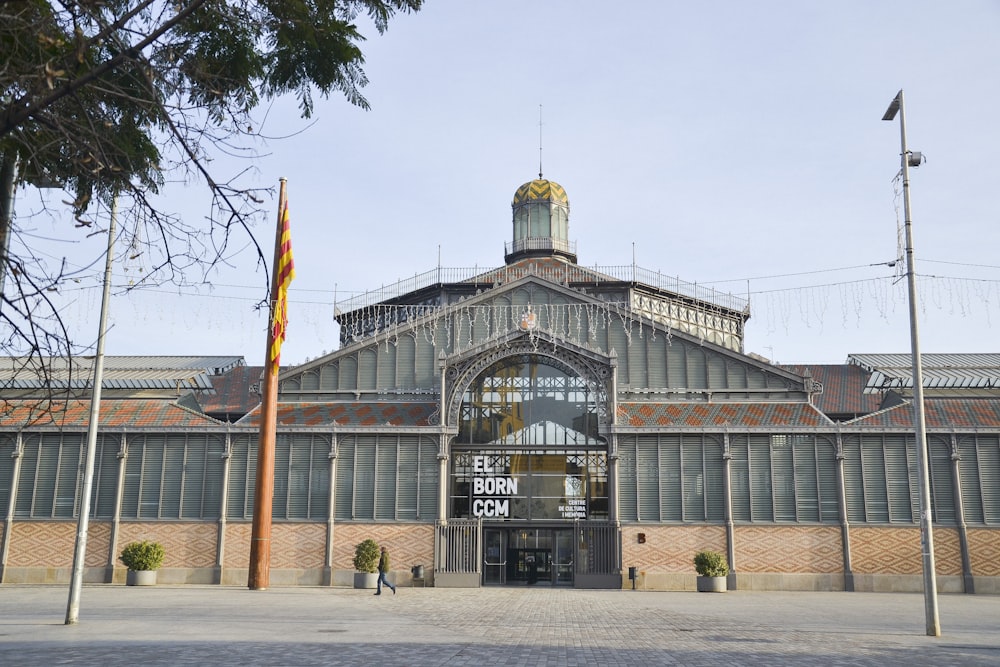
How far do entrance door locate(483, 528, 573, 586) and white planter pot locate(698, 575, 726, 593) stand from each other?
6327 mm

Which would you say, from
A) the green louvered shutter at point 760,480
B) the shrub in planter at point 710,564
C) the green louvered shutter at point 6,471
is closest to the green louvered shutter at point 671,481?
the shrub in planter at point 710,564

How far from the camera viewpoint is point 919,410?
22.3m

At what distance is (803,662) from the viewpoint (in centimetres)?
1544

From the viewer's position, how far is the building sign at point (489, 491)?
42156mm

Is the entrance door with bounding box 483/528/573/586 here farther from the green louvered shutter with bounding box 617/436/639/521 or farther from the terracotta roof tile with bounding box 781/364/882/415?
the terracotta roof tile with bounding box 781/364/882/415

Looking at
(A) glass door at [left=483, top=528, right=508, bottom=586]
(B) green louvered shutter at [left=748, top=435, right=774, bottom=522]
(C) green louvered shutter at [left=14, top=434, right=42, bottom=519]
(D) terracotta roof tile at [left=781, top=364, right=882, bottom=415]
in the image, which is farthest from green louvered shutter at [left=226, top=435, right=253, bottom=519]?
(D) terracotta roof tile at [left=781, top=364, right=882, bottom=415]

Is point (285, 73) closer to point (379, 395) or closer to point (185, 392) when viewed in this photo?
point (379, 395)

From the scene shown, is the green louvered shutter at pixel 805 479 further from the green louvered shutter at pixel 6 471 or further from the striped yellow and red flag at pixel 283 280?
the green louvered shutter at pixel 6 471

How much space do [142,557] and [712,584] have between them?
79.1 feet

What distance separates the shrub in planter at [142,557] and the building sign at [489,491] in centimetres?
1393

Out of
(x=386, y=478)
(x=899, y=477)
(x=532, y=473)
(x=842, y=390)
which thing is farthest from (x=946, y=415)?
(x=386, y=478)

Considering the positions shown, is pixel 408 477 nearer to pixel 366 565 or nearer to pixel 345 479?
pixel 345 479

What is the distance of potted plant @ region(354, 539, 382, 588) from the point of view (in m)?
37.6

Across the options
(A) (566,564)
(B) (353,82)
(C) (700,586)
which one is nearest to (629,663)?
(B) (353,82)
